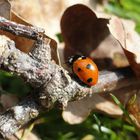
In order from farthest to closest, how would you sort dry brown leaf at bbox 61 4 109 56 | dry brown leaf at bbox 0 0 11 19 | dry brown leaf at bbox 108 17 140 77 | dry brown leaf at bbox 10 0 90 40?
dry brown leaf at bbox 10 0 90 40, dry brown leaf at bbox 61 4 109 56, dry brown leaf at bbox 108 17 140 77, dry brown leaf at bbox 0 0 11 19

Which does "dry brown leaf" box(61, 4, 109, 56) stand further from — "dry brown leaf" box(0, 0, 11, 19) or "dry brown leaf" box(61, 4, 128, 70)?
"dry brown leaf" box(0, 0, 11, 19)

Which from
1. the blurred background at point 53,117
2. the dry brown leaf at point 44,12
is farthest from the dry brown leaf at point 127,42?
the dry brown leaf at point 44,12

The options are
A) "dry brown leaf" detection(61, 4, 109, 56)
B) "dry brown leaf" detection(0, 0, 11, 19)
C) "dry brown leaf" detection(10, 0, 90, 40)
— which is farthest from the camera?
"dry brown leaf" detection(10, 0, 90, 40)

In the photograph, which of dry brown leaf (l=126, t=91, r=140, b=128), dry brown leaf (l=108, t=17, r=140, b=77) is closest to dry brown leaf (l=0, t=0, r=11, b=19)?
dry brown leaf (l=108, t=17, r=140, b=77)

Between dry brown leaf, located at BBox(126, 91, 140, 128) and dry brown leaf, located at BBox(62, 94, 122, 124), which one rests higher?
dry brown leaf, located at BBox(126, 91, 140, 128)

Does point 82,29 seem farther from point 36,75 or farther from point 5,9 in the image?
point 36,75

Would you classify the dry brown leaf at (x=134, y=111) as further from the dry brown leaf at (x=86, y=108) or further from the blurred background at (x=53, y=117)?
the dry brown leaf at (x=86, y=108)
